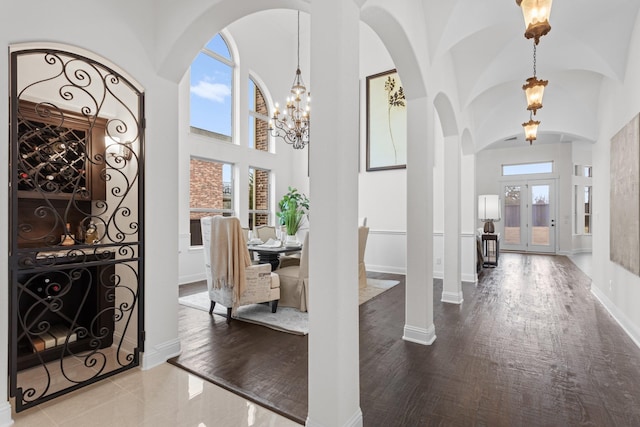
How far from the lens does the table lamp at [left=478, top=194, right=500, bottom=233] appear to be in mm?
7797

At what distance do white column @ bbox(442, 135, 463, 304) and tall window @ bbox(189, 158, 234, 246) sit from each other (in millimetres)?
4133

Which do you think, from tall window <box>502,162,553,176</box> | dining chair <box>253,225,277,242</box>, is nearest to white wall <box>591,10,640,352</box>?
dining chair <box>253,225,277,242</box>

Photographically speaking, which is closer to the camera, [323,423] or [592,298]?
[323,423]

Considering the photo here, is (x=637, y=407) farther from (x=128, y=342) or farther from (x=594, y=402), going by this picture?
(x=128, y=342)


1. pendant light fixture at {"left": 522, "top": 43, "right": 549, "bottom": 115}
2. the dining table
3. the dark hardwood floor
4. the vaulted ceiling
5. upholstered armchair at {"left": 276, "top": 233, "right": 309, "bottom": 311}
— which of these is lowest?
the dark hardwood floor

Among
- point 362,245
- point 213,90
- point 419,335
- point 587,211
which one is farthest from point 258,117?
point 587,211

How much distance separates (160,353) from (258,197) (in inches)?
199

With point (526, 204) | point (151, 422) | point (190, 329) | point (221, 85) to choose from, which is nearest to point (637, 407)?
point (151, 422)

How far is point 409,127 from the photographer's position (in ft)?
10.4

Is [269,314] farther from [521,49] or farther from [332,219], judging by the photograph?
[521,49]

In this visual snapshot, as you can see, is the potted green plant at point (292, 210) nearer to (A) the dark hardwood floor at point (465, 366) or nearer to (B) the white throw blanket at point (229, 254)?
(A) the dark hardwood floor at point (465, 366)

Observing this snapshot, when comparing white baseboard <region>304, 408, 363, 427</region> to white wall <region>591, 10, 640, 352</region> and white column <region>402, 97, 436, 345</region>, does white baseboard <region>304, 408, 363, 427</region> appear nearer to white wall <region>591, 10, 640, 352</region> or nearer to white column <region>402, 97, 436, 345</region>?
white column <region>402, 97, 436, 345</region>

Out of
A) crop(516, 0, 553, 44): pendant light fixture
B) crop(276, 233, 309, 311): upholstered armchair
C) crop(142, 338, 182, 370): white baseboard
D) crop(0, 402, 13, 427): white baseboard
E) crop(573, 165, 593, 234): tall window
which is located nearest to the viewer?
crop(0, 402, 13, 427): white baseboard

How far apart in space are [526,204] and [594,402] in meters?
9.96
